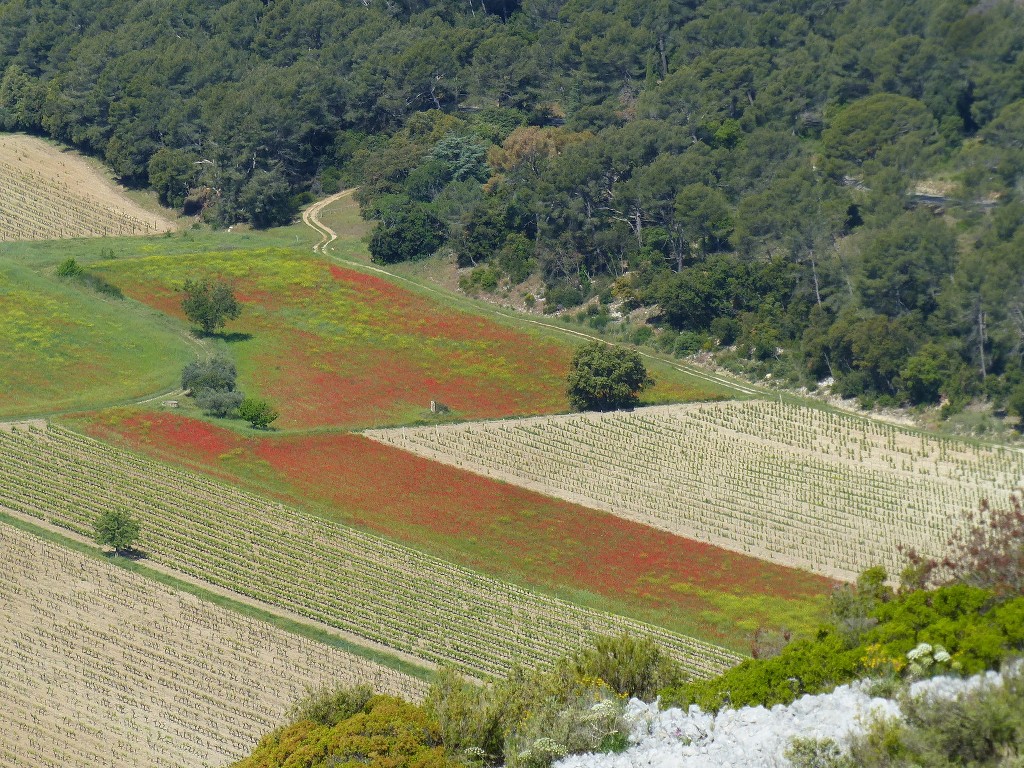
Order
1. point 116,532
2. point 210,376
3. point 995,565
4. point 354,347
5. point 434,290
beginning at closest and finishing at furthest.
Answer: point 995,565 < point 116,532 < point 210,376 < point 354,347 < point 434,290

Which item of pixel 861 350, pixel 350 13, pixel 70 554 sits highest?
pixel 350 13

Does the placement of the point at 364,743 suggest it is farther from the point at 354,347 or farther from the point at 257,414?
the point at 354,347

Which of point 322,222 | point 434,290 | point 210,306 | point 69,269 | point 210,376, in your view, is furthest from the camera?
point 322,222

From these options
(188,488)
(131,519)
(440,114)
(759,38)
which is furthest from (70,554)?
(759,38)

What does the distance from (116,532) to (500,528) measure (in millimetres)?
19445

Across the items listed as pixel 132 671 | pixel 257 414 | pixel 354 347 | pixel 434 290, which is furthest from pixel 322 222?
pixel 132 671

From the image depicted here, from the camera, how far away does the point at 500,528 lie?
281ft

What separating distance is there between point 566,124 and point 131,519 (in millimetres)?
78813

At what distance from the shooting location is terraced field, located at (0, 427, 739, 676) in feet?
238

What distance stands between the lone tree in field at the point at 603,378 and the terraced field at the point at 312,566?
2352 centimetres

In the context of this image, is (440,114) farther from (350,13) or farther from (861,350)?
(861,350)

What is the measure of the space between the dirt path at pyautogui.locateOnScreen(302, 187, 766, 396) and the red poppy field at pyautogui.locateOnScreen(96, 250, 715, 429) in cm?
263

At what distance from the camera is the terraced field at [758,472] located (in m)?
85.1

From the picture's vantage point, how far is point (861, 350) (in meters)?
108
